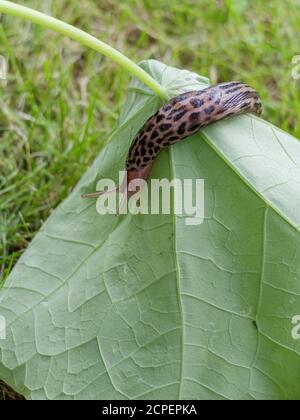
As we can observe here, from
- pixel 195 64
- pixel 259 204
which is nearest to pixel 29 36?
pixel 195 64

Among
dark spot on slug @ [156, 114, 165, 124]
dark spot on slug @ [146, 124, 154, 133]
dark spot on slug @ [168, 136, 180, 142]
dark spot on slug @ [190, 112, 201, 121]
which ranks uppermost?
dark spot on slug @ [190, 112, 201, 121]

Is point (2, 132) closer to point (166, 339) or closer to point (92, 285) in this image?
point (92, 285)

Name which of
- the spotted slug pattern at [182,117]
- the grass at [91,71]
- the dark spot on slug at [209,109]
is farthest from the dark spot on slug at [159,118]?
the grass at [91,71]

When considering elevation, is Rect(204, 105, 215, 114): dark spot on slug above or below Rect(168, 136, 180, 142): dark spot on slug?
above

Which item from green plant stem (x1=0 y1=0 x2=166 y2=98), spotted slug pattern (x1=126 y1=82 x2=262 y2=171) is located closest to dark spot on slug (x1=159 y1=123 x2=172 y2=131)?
spotted slug pattern (x1=126 y1=82 x2=262 y2=171)

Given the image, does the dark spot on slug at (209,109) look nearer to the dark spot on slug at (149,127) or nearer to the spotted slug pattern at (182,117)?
the spotted slug pattern at (182,117)

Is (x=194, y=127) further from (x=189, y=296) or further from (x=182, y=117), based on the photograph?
(x=189, y=296)

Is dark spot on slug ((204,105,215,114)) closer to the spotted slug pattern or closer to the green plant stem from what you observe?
the spotted slug pattern

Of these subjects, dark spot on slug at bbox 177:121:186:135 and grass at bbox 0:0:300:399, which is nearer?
dark spot on slug at bbox 177:121:186:135
